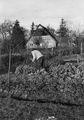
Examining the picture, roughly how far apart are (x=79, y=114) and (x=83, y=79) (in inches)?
A: 66.8

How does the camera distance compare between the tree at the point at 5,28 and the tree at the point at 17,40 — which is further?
the tree at the point at 5,28

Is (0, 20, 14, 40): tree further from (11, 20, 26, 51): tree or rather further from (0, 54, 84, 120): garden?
(0, 54, 84, 120): garden

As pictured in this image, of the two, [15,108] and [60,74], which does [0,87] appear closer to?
[15,108]

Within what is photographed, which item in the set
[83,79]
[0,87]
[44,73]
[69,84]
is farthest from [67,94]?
[0,87]

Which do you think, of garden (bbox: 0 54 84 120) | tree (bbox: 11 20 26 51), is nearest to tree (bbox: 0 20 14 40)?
tree (bbox: 11 20 26 51)

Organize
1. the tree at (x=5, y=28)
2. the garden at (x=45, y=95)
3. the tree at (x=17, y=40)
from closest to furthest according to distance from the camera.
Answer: the garden at (x=45, y=95) → the tree at (x=17, y=40) → the tree at (x=5, y=28)

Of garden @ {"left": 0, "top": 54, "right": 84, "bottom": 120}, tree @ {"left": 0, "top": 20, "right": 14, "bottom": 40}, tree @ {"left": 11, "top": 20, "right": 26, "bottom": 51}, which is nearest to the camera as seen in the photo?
garden @ {"left": 0, "top": 54, "right": 84, "bottom": 120}

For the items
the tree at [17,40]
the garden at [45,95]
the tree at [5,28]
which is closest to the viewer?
the garden at [45,95]

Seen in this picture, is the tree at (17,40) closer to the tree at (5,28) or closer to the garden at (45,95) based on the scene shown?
the tree at (5,28)

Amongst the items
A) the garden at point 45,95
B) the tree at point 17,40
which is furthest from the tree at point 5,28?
the garden at point 45,95

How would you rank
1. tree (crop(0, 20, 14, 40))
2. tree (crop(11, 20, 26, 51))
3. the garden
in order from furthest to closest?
tree (crop(0, 20, 14, 40))
tree (crop(11, 20, 26, 51))
the garden

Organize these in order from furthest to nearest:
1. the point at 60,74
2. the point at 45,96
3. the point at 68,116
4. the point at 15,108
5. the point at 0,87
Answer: the point at 60,74 < the point at 0,87 < the point at 45,96 < the point at 15,108 < the point at 68,116

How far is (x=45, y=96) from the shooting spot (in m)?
4.36

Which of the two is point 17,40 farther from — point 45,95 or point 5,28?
point 45,95
